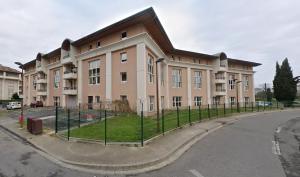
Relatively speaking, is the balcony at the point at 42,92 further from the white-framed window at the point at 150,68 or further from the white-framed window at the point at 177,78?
the white-framed window at the point at 177,78

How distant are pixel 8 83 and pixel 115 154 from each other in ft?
252

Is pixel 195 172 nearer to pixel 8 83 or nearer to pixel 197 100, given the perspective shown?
pixel 197 100

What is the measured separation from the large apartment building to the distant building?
2764cm

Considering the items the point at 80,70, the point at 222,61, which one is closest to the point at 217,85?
the point at 222,61

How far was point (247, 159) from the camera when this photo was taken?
6660mm

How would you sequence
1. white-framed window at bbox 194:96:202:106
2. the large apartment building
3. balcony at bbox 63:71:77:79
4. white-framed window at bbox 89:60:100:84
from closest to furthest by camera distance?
the large apartment building → white-framed window at bbox 89:60:100:84 → balcony at bbox 63:71:77:79 → white-framed window at bbox 194:96:202:106

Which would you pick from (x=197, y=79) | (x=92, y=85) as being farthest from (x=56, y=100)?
(x=197, y=79)

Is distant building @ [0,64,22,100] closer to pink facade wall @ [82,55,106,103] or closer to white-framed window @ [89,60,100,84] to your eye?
pink facade wall @ [82,55,106,103]

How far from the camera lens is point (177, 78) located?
3061 cm

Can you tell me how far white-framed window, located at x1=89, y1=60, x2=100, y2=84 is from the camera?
23612 millimetres

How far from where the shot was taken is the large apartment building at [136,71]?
19.6 m

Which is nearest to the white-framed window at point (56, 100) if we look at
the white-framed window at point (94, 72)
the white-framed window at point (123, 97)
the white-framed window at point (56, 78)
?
the white-framed window at point (56, 78)

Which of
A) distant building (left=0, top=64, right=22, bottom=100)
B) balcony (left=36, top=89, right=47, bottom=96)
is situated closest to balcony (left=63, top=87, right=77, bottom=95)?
balcony (left=36, top=89, right=47, bottom=96)

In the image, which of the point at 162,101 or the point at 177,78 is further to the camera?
the point at 177,78
